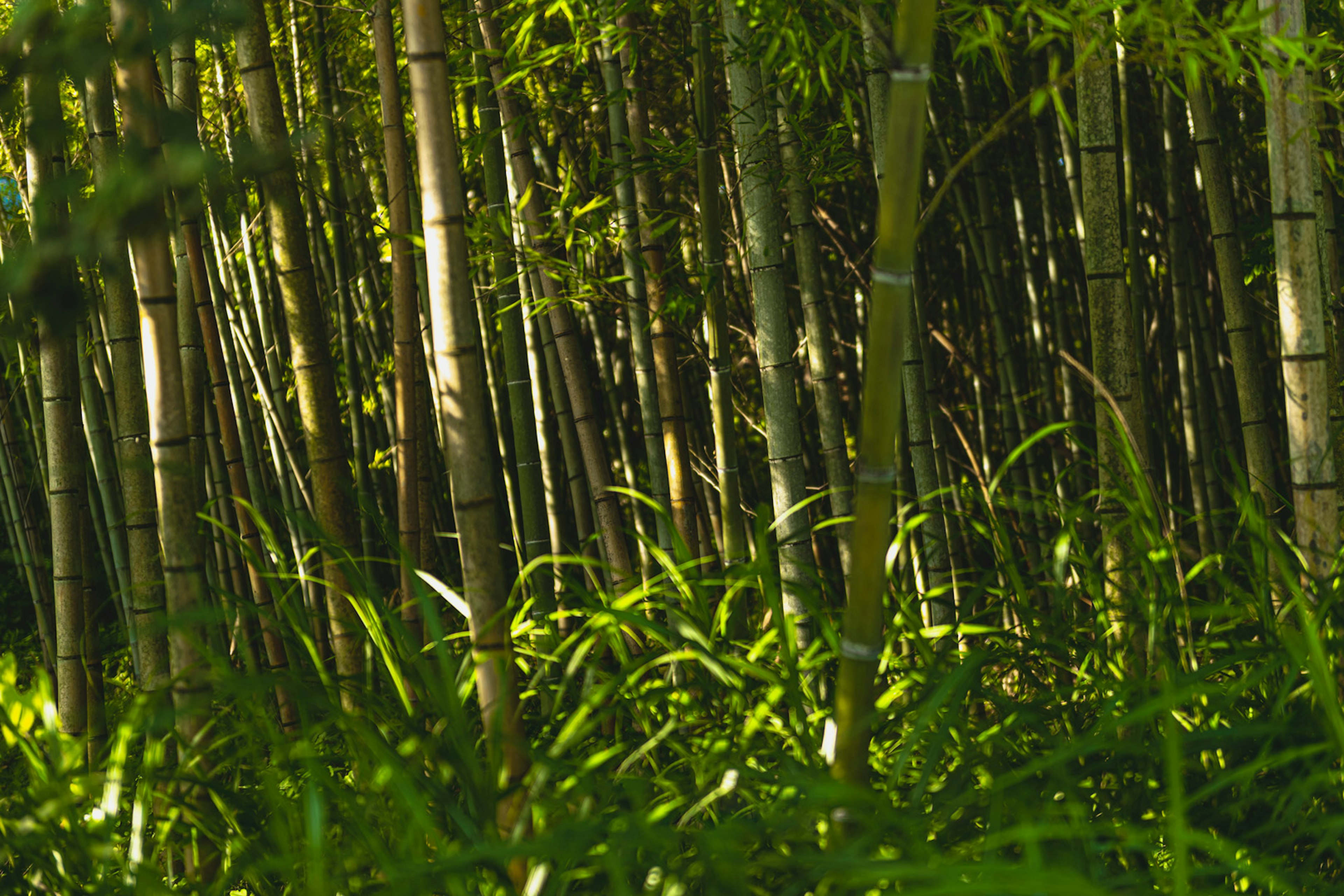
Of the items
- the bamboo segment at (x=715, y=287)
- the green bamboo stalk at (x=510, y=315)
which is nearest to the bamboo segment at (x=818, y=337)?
the bamboo segment at (x=715, y=287)

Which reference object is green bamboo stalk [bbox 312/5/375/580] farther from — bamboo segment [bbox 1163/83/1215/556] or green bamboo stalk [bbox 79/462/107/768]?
bamboo segment [bbox 1163/83/1215/556]

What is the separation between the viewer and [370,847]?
3.23 feet

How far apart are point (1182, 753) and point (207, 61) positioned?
3.34m

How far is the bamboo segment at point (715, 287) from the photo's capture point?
5.75ft

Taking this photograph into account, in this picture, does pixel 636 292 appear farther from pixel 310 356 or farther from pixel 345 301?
pixel 345 301

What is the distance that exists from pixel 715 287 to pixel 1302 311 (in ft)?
2.98

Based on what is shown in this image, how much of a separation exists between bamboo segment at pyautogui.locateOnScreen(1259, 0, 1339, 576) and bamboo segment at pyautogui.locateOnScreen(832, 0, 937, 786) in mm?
803

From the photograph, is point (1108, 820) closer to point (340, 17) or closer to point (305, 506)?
point (340, 17)

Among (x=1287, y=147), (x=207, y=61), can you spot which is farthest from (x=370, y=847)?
(x=207, y=61)

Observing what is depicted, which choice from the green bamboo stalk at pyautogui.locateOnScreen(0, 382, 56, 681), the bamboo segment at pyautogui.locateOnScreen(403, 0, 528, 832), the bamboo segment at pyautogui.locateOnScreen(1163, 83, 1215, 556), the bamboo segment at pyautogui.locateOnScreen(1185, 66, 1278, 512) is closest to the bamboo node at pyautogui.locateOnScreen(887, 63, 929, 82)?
the bamboo segment at pyautogui.locateOnScreen(403, 0, 528, 832)

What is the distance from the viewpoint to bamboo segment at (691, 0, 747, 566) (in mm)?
1753

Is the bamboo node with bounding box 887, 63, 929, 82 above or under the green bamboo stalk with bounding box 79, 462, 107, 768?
above

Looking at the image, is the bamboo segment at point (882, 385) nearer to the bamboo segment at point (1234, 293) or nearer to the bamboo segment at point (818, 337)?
the bamboo segment at point (818, 337)

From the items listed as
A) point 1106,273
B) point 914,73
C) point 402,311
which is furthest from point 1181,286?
point 914,73
